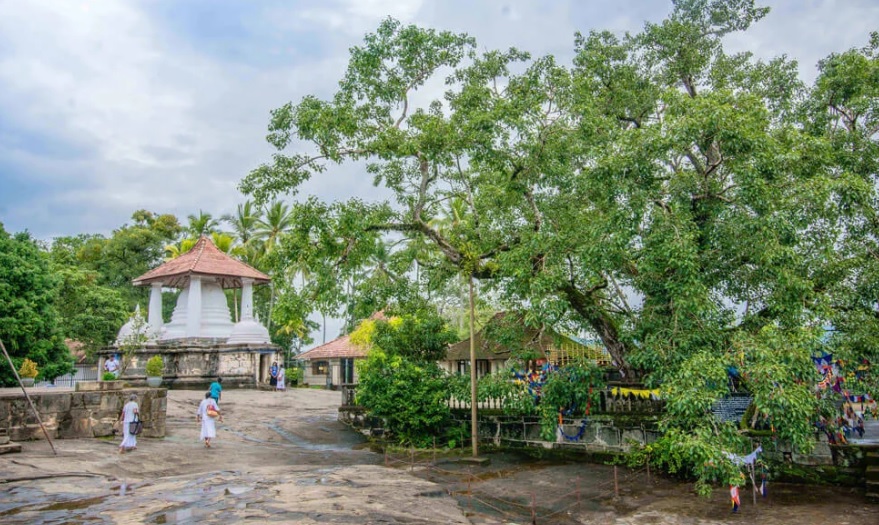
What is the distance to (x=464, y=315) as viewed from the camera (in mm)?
33750

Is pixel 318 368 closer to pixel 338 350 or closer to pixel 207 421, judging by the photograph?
pixel 338 350

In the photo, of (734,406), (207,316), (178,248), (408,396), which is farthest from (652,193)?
(178,248)

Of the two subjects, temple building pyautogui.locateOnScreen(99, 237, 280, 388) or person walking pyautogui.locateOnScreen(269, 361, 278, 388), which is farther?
person walking pyautogui.locateOnScreen(269, 361, 278, 388)

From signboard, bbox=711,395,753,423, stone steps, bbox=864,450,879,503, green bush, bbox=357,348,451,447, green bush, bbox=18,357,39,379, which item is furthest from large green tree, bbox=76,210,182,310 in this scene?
stone steps, bbox=864,450,879,503

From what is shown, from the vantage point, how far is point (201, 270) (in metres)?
27.6

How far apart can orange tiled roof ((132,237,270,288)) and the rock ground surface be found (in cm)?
1430

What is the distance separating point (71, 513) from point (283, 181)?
7422 millimetres

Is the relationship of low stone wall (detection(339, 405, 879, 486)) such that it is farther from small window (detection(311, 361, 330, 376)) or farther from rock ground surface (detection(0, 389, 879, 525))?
small window (detection(311, 361, 330, 376))

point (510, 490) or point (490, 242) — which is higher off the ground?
point (490, 242)

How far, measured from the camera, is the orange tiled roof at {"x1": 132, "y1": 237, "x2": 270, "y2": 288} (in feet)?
91.2

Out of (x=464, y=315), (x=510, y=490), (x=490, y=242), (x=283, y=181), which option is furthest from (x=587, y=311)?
(x=464, y=315)

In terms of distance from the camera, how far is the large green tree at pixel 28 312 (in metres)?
18.1

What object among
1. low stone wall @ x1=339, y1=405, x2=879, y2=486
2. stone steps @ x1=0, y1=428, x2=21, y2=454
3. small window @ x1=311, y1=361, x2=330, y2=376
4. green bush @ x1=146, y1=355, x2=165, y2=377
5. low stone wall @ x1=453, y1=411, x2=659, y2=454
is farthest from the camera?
small window @ x1=311, y1=361, x2=330, y2=376

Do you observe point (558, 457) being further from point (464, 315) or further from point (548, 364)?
point (464, 315)
